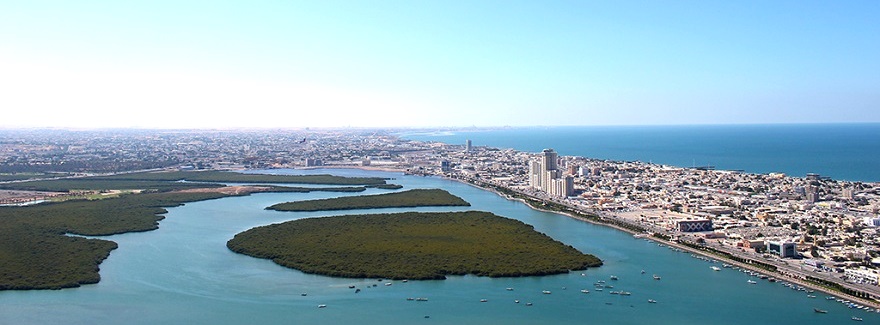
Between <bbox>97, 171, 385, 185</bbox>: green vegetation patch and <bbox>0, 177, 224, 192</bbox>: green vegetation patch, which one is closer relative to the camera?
<bbox>0, 177, 224, 192</bbox>: green vegetation patch

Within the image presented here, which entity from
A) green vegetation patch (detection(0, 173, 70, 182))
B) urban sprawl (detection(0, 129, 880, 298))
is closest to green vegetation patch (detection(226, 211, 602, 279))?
urban sprawl (detection(0, 129, 880, 298))

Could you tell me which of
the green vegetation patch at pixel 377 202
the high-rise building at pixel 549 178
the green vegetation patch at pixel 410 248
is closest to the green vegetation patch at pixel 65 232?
the green vegetation patch at pixel 410 248

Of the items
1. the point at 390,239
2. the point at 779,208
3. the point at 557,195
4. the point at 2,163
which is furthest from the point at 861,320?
the point at 2,163

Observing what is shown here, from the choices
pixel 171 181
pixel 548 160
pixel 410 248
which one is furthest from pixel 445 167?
pixel 410 248

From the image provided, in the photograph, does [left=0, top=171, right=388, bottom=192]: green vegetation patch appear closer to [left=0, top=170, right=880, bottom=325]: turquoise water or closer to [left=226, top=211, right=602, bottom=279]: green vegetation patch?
[left=226, top=211, right=602, bottom=279]: green vegetation patch

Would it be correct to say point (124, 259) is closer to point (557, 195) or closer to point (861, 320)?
point (861, 320)

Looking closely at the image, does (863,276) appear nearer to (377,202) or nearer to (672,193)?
(672,193)

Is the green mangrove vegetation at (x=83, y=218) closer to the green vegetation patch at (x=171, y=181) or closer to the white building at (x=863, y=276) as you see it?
the green vegetation patch at (x=171, y=181)
